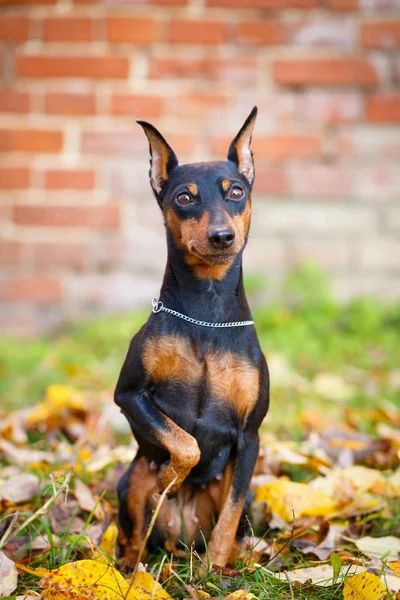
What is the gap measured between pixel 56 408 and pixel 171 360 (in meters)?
1.51

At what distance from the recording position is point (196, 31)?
5.21 meters

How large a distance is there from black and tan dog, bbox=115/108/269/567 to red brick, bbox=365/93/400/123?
10.4ft

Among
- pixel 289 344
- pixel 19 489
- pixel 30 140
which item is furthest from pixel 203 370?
pixel 30 140

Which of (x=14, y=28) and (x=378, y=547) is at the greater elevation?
(x=14, y=28)

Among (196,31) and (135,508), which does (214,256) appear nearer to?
(135,508)

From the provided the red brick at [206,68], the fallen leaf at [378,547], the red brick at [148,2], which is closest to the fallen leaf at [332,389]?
the fallen leaf at [378,547]

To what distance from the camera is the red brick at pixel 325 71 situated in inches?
206

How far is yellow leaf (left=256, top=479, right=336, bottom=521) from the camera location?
2596 millimetres

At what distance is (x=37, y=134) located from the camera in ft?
17.3

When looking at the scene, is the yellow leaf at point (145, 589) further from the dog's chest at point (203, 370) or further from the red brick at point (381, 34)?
the red brick at point (381, 34)

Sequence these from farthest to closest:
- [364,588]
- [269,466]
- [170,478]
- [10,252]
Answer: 1. [10,252]
2. [269,466]
3. [170,478]
4. [364,588]

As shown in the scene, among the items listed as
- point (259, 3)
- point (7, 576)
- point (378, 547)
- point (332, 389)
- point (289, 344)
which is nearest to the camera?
point (7, 576)

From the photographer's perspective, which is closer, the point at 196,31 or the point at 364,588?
the point at 364,588

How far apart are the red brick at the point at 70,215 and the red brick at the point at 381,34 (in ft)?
6.55
